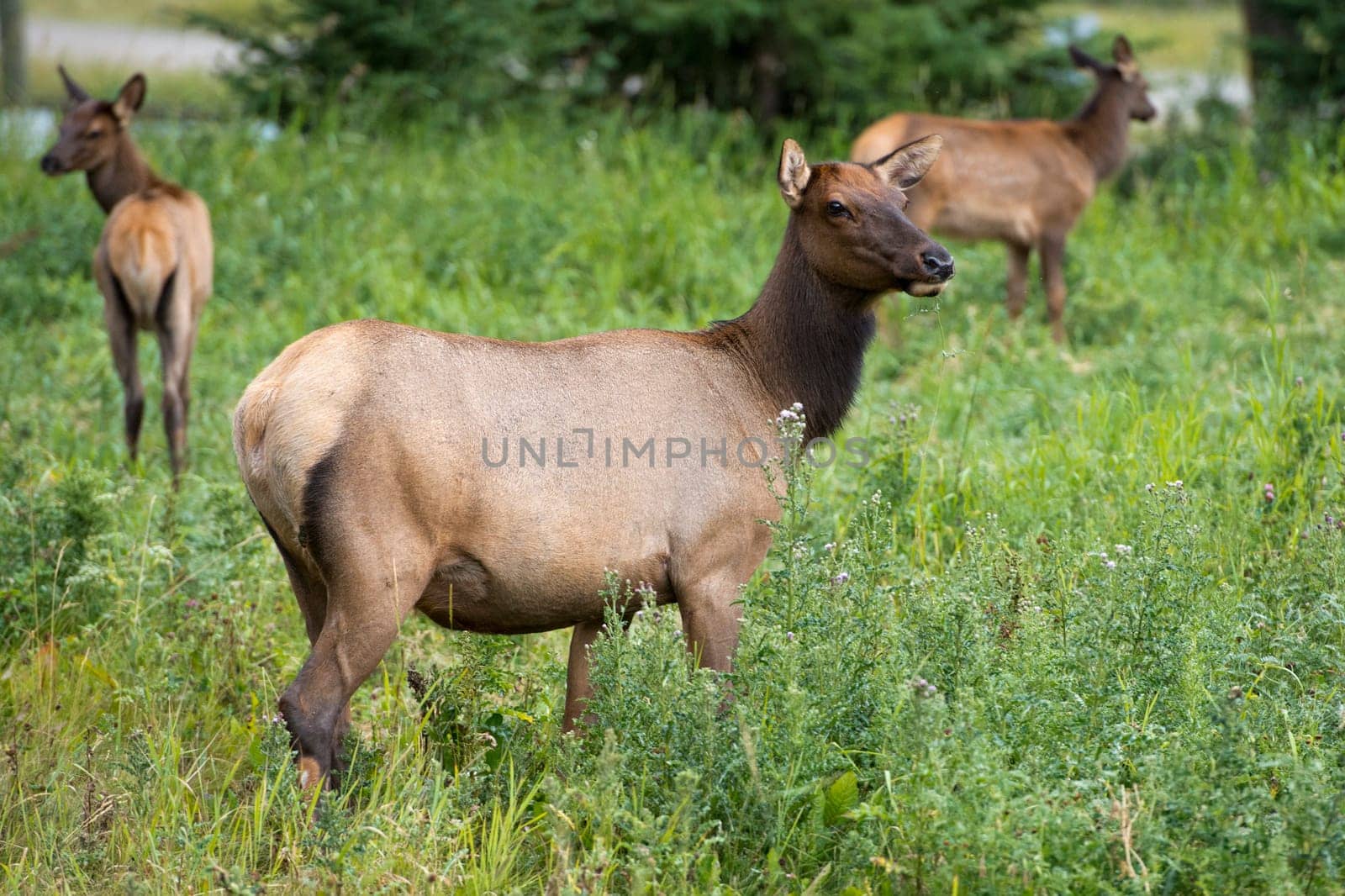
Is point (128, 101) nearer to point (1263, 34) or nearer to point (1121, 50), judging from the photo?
point (1121, 50)

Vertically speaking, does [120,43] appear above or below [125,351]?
below

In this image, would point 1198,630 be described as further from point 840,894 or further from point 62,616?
point 62,616

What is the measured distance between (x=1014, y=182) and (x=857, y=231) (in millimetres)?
5580

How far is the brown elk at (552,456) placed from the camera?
13.4 feet

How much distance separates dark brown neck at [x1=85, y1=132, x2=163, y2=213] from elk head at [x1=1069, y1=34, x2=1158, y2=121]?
22.9 ft

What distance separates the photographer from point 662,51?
13.9 m

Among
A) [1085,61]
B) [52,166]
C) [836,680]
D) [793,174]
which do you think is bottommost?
[52,166]

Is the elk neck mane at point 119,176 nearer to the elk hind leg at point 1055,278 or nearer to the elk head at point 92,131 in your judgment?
the elk head at point 92,131

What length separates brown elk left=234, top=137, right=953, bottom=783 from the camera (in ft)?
13.4

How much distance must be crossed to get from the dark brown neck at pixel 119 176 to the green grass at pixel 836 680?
3.76 feet

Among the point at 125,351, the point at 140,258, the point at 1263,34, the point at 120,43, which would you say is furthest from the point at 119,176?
the point at 120,43

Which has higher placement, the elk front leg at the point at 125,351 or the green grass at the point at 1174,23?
the elk front leg at the point at 125,351

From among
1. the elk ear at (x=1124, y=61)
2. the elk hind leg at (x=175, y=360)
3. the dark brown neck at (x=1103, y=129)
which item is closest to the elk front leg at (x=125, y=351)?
the elk hind leg at (x=175, y=360)

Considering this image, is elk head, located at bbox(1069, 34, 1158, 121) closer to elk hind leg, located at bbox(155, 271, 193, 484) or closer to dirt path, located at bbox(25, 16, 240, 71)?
elk hind leg, located at bbox(155, 271, 193, 484)
